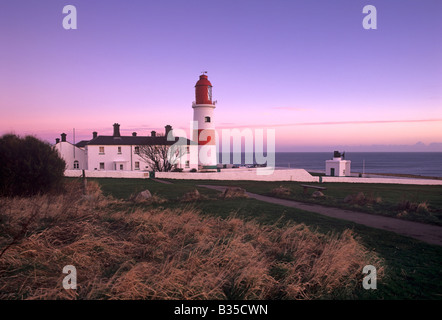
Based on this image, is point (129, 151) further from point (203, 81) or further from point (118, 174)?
point (203, 81)

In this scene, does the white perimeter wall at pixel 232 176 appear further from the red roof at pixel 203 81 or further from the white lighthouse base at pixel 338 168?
the red roof at pixel 203 81

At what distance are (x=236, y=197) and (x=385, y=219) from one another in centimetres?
769

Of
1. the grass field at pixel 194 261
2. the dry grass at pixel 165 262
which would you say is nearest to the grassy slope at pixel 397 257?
the grass field at pixel 194 261

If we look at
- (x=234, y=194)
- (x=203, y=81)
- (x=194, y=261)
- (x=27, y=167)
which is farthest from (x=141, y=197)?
(x=203, y=81)

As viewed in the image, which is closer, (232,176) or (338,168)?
(232,176)

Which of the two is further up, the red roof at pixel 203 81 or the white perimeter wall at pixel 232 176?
the red roof at pixel 203 81

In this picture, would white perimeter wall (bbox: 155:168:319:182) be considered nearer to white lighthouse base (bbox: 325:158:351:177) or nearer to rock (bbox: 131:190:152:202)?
white lighthouse base (bbox: 325:158:351:177)

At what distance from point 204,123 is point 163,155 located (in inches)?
295

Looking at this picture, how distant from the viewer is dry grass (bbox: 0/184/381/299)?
189 inches

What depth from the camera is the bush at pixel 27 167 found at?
14.1 metres

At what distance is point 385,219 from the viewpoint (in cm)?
1182

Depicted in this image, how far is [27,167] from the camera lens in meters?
14.4

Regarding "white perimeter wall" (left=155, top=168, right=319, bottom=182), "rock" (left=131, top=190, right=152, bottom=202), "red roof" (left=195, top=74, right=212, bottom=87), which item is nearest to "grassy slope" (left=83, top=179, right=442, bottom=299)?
"rock" (left=131, top=190, right=152, bottom=202)

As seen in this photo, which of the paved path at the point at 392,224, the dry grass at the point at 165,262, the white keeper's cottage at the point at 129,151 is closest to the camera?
the dry grass at the point at 165,262
